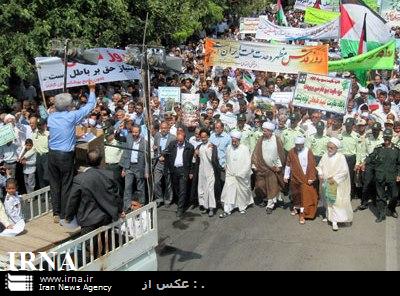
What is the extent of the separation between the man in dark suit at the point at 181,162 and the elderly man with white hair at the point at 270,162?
3.82 ft

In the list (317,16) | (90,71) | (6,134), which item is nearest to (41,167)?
(6,134)

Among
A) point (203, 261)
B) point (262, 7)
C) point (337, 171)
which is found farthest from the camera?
point (262, 7)

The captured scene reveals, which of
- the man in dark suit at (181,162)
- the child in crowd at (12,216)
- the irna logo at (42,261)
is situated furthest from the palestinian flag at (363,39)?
the irna logo at (42,261)

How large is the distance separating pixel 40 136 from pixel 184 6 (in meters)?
11.6

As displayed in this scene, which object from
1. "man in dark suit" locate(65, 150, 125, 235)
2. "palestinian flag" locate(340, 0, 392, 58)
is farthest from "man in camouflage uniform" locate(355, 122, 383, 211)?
"man in dark suit" locate(65, 150, 125, 235)

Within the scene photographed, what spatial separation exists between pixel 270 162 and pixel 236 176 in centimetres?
68

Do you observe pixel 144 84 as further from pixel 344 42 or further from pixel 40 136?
pixel 344 42

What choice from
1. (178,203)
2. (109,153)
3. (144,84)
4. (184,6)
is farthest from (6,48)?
(184,6)

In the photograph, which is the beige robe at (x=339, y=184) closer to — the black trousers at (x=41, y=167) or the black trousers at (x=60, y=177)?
the black trousers at (x=60, y=177)

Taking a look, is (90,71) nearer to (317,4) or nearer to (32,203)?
(32,203)

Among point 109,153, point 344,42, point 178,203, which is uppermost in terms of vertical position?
point 344,42

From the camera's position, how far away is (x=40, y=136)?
1226cm

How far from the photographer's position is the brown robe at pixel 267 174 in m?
11.9
